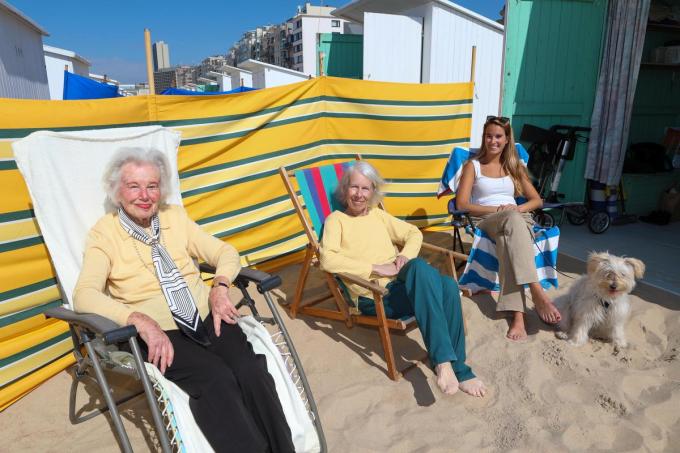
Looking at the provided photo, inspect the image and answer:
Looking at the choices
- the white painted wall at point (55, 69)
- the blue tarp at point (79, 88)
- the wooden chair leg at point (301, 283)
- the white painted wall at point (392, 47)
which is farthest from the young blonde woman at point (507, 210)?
the white painted wall at point (55, 69)

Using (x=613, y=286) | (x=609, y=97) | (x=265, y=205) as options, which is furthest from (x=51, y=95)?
(x=613, y=286)

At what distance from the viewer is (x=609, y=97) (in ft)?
16.4

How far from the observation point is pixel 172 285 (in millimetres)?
2027

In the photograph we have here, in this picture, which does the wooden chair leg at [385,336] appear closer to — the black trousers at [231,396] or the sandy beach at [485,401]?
the sandy beach at [485,401]

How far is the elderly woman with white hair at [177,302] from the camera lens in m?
1.73

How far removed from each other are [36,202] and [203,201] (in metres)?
1.31

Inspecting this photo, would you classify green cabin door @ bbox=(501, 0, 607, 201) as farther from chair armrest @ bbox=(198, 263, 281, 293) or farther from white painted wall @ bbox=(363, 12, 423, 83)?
chair armrest @ bbox=(198, 263, 281, 293)

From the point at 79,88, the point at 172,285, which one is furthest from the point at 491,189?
the point at 79,88

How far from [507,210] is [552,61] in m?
2.94

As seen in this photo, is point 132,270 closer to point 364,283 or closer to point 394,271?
point 364,283

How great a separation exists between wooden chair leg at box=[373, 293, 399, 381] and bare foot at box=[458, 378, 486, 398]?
344mm

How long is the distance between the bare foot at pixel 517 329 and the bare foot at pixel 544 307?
0.12m

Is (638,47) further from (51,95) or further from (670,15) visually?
(51,95)

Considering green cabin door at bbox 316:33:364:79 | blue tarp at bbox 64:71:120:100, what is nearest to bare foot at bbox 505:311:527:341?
blue tarp at bbox 64:71:120:100
